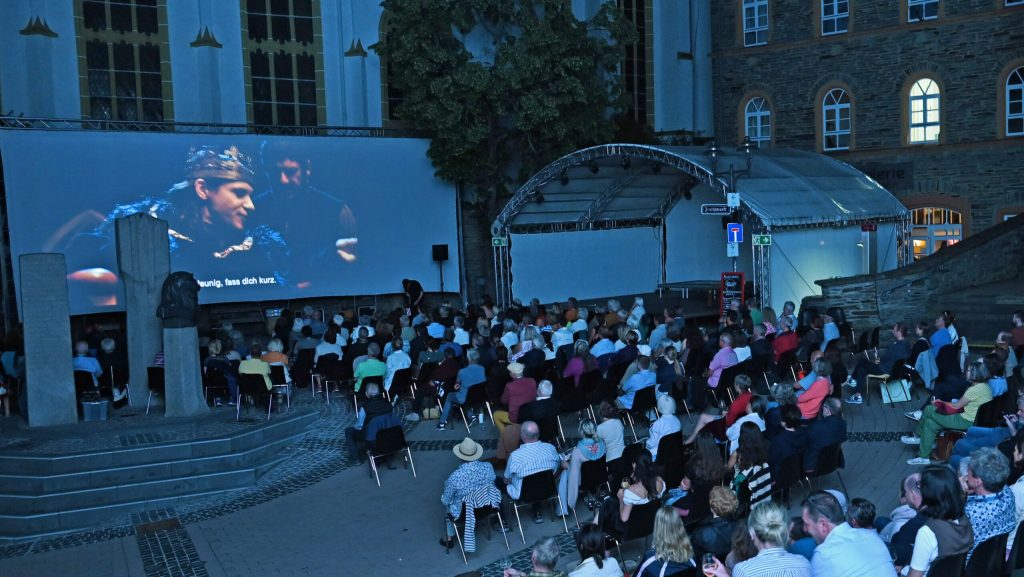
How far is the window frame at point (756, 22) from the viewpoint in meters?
27.7

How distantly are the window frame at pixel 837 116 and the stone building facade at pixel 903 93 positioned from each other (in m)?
0.03

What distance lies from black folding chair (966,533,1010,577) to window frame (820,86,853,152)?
22.1 metres

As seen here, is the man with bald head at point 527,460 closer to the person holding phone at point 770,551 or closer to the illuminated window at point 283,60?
the person holding phone at point 770,551

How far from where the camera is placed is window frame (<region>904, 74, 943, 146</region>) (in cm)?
2492

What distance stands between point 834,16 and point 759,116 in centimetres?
331

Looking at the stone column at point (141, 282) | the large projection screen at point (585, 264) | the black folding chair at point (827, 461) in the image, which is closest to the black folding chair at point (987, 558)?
the black folding chair at point (827, 461)

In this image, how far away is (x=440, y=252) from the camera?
2361 cm

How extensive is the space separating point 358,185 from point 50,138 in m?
6.43

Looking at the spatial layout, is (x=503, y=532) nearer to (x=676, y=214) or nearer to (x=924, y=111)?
(x=676, y=214)

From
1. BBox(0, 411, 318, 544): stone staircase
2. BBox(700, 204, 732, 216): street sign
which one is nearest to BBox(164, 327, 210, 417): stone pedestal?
BBox(0, 411, 318, 544): stone staircase

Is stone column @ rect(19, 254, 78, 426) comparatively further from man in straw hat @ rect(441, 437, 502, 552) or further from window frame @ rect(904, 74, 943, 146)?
window frame @ rect(904, 74, 943, 146)

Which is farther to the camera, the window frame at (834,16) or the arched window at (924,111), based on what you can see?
the window frame at (834,16)

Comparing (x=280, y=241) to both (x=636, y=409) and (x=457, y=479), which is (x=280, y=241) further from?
(x=457, y=479)

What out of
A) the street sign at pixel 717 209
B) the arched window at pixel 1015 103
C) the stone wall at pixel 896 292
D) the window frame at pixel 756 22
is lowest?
the stone wall at pixel 896 292
